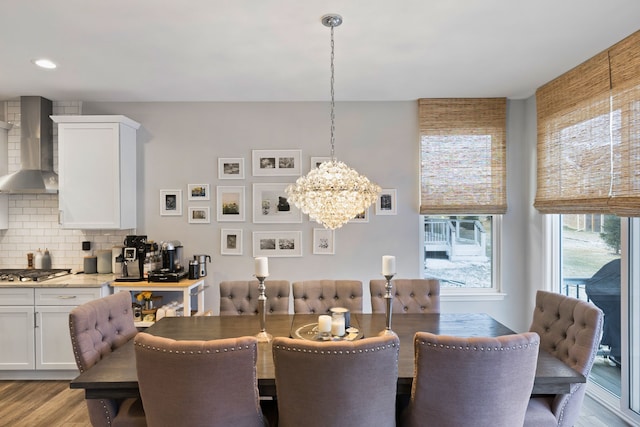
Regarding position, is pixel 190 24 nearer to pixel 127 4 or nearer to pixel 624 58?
pixel 127 4

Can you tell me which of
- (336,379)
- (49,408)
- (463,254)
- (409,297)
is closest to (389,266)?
(409,297)

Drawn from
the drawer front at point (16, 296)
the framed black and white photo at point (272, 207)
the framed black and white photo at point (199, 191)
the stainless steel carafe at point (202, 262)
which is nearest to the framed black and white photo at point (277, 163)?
the framed black and white photo at point (272, 207)

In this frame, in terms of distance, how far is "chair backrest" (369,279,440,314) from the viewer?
2963mm

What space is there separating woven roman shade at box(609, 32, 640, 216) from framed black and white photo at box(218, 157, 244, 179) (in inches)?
125

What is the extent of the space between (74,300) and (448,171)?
3.75 metres

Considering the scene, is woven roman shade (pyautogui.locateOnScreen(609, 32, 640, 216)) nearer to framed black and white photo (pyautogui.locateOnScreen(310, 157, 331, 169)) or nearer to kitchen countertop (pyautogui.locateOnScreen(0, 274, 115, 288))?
framed black and white photo (pyautogui.locateOnScreen(310, 157, 331, 169))

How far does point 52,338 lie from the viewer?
3.48 meters

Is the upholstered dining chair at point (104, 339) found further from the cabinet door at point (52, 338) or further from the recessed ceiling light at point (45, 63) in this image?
the recessed ceiling light at point (45, 63)

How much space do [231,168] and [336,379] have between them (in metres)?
2.96

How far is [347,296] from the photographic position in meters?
2.97

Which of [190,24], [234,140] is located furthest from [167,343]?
[234,140]

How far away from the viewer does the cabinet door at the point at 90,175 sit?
372 cm

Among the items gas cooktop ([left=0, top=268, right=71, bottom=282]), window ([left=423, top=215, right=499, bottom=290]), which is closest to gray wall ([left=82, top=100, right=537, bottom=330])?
window ([left=423, top=215, right=499, bottom=290])

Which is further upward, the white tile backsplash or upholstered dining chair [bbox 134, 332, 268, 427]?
the white tile backsplash
